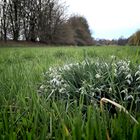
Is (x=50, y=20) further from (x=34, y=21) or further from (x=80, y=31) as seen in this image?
(x=80, y=31)

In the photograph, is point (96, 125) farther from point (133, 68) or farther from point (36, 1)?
point (36, 1)

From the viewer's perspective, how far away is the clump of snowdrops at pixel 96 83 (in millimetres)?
1797

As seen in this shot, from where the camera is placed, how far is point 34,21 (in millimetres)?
36562

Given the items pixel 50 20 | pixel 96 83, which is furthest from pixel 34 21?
pixel 96 83

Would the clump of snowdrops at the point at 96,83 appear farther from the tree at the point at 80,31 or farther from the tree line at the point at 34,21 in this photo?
the tree at the point at 80,31

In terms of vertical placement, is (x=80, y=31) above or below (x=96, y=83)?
above

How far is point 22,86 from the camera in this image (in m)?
2.19

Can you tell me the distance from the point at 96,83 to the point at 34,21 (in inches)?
1400

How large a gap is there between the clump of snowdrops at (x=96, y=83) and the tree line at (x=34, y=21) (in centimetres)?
3096

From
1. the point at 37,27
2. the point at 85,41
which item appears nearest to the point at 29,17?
the point at 37,27

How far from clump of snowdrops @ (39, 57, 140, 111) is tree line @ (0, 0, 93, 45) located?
31.0 meters

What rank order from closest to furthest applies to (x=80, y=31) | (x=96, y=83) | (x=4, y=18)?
1. (x=96, y=83)
2. (x=4, y=18)
3. (x=80, y=31)

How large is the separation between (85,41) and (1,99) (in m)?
48.5

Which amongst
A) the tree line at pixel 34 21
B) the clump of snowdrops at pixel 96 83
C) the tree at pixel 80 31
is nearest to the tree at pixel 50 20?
the tree line at pixel 34 21
